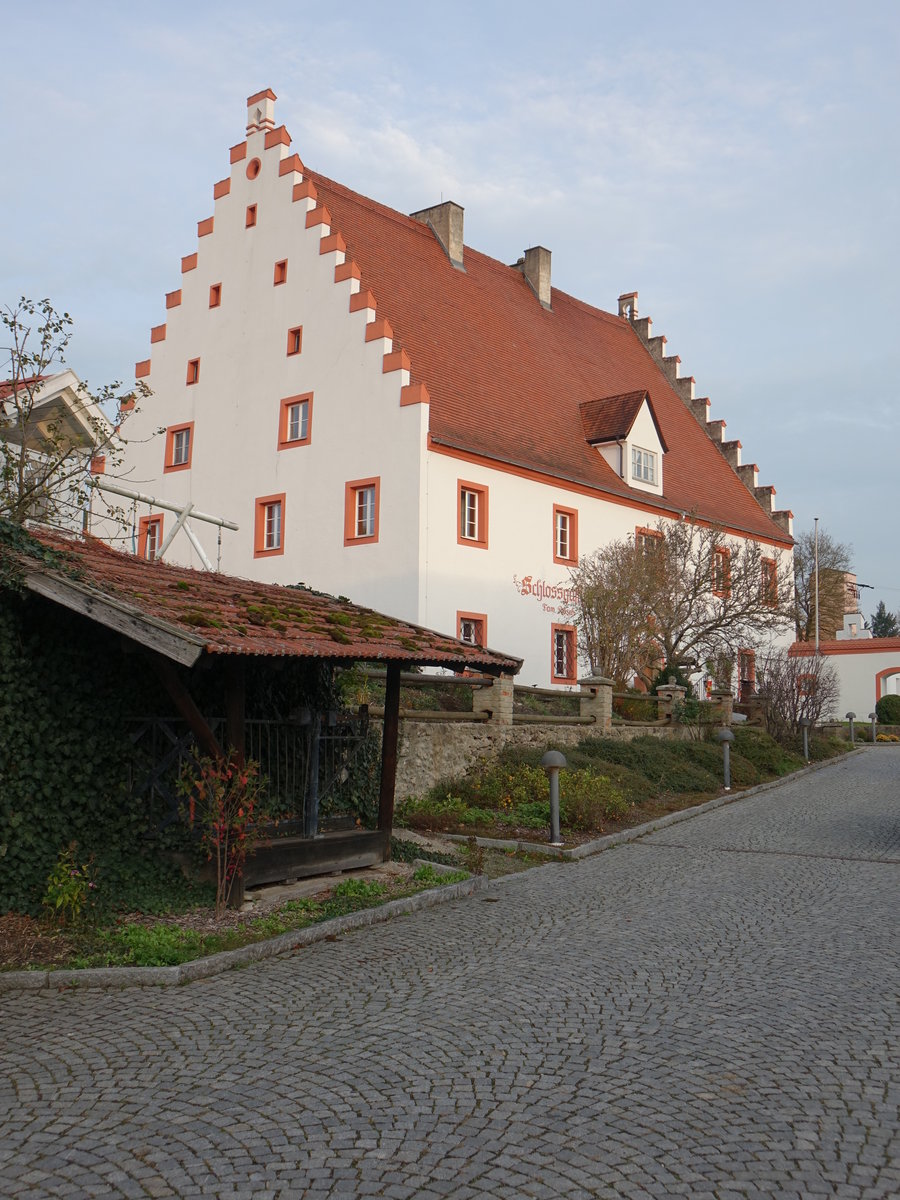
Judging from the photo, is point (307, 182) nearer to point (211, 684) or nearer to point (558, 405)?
point (558, 405)

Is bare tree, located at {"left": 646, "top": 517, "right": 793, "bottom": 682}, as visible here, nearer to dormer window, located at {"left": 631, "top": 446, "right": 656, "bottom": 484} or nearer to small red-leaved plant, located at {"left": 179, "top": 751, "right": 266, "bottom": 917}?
dormer window, located at {"left": 631, "top": 446, "right": 656, "bottom": 484}

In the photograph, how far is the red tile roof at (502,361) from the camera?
27.8 meters

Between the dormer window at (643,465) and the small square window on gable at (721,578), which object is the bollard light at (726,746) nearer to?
the small square window on gable at (721,578)

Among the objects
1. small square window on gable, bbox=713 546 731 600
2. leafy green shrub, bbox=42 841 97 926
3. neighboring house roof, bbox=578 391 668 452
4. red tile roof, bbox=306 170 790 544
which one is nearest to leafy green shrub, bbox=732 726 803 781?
small square window on gable, bbox=713 546 731 600

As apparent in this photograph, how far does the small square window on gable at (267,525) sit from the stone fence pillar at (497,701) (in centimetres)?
1174

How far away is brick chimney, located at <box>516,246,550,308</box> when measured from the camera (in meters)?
37.1

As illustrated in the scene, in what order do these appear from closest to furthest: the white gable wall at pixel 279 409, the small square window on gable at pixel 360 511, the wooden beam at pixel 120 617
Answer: the wooden beam at pixel 120 617, the white gable wall at pixel 279 409, the small square window on gable at pixel 360 511

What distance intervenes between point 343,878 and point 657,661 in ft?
62.5

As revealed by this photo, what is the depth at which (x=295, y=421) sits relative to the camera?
27.9m

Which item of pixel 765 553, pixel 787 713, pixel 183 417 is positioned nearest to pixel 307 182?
pixel 183 417

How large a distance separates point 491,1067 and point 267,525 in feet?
77.4

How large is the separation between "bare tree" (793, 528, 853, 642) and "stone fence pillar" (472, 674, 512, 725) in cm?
4486

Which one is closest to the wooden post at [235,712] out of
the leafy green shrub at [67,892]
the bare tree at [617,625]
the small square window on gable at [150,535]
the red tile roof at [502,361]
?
the leafy green shrub at [67,892]

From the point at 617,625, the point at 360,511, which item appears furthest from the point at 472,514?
the point at 617,625
